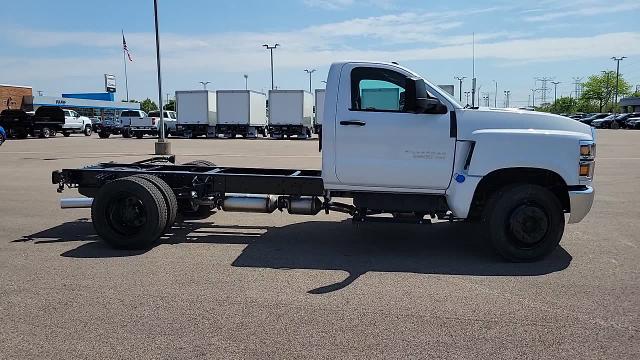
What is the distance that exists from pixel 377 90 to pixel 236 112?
1492 inches

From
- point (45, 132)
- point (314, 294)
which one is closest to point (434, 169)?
point (314, 294)

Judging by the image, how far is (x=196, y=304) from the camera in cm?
486

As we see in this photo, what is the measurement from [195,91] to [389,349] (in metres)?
41.2

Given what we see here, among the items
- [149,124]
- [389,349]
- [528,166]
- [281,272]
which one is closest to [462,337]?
[389,349]

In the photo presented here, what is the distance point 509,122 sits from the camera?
6188 mm

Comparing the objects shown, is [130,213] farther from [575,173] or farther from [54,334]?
[575,173]

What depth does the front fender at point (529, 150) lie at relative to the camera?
19.8 ft

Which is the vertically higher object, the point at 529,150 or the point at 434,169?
the point at 529,150

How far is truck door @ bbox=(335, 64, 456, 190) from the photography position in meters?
6.24

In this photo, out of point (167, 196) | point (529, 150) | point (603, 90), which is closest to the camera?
point (529, 150)

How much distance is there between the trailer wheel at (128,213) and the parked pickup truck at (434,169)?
12 mm

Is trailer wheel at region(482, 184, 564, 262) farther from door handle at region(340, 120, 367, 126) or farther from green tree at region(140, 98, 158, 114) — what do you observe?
green tree at region(140, 98, 158, 114)

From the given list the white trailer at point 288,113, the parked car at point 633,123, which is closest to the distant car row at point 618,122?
the parked car at point 633,123

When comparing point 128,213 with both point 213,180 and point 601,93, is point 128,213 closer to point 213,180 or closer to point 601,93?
point 213,180
